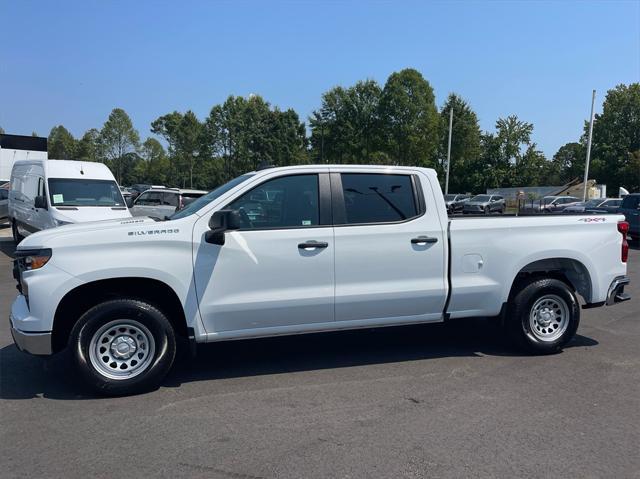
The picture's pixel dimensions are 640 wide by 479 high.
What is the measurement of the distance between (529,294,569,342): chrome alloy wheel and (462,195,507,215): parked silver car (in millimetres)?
36473

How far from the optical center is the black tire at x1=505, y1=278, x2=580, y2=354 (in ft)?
18.6

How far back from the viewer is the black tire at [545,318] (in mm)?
5672

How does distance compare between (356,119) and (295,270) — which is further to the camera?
(356,119)

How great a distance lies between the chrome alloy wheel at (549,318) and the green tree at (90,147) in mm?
74773

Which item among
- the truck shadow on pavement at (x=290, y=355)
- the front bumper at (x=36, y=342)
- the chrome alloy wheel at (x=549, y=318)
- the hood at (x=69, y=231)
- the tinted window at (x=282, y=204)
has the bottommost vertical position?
the truck shadow on pavement at (x=290, y=355)

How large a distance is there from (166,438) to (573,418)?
10.1 ft

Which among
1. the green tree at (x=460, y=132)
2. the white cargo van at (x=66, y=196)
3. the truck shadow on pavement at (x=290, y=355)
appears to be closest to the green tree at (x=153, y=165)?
the green tree at (x=460, y=132)

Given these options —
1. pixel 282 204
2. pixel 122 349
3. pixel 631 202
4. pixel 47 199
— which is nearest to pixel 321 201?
pixel 282 204

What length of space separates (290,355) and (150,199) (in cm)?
1375

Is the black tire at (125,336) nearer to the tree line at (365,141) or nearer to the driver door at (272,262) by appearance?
the driver door at (272,262)

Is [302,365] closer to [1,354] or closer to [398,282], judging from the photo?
[398,282]

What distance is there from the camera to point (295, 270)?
489cm

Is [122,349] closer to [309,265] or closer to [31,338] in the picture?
[31,338]

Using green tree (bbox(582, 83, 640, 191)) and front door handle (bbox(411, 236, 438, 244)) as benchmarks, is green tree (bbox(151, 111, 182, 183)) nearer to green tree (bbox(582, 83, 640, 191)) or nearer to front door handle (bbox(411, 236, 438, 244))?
green tree (bbox(582, 83, 640, 191))
